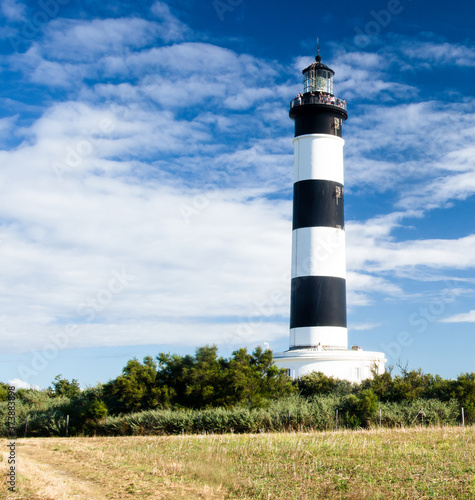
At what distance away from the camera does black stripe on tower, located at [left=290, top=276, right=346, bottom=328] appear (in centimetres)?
3017

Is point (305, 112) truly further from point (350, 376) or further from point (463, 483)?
point (463, 483)

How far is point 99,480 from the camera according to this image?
11.8m

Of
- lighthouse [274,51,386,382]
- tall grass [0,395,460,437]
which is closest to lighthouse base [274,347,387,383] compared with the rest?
lighthouse [274,51,386,382]

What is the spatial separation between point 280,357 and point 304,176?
10172 mm

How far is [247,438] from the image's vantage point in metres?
17.5

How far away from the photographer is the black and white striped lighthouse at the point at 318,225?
30.3 metres

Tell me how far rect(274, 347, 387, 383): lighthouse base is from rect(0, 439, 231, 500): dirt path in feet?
51.2

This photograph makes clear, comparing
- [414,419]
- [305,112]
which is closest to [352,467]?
[414,419]

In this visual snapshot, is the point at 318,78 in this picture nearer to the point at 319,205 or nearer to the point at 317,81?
the point at 317,81

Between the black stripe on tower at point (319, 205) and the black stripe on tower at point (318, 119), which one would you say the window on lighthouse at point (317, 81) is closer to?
the black stripe on tower at point (318, 119)

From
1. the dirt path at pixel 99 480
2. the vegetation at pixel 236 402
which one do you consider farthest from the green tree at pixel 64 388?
the dirt path at pixel 99 480

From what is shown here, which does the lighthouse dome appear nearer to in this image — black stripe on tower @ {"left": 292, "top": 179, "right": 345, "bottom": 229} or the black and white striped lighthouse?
the black and white striped lighthouse

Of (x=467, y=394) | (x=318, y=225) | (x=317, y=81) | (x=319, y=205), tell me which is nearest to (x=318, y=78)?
(x=317, y=81)

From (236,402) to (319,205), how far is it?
12.4 metres
